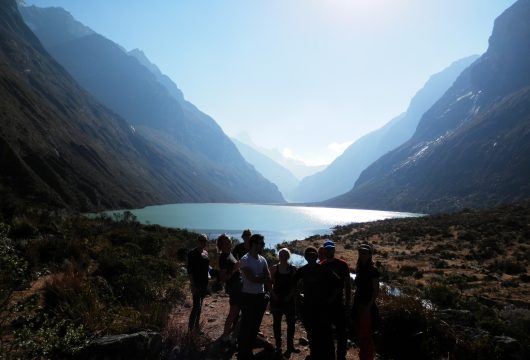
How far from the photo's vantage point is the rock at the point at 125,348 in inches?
209

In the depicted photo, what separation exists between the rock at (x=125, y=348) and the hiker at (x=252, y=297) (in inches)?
54.1

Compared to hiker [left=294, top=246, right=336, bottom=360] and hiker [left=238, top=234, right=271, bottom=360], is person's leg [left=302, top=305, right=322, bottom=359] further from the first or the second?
hiker [left=238, top=234, right=271, bottom=360]

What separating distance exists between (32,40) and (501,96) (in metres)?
215

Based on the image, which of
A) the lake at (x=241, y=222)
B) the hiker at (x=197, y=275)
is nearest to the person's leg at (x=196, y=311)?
the hiker at (x=197, y=275)

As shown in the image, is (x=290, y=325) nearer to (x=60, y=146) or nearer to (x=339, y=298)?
(x=339, y=298)

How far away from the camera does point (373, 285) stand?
20.6 feet

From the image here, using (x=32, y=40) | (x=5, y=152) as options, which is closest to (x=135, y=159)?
(x=32, y=40)

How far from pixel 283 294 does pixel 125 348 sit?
118 inches

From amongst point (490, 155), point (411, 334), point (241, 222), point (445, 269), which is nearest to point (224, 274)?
point (411, 334)

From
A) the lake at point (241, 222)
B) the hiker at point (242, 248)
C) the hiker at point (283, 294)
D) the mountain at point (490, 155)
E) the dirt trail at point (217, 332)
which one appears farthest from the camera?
the mountain at point (490, 155)

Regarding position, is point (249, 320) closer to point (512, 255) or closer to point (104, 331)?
point (104, 331)

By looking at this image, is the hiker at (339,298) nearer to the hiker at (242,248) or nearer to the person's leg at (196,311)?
the hiker at (242,248)

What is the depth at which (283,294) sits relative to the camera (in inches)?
281

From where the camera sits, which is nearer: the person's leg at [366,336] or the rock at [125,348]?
the rock at [125,348]
